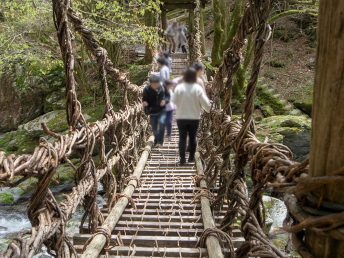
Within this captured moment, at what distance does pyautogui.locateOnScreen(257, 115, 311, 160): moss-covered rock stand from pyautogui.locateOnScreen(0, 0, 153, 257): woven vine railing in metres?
4.28

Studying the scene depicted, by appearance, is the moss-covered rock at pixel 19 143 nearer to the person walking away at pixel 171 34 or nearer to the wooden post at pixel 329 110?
the person walking away at pixel 171 34

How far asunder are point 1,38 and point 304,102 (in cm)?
818

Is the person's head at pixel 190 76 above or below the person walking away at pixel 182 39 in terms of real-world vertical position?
below

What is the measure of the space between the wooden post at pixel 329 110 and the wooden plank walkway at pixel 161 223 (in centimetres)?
177

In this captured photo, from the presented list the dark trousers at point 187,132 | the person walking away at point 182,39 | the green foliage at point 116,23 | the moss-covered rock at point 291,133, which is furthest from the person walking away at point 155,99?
the person walking away at point 182,39

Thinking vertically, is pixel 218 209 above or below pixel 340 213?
below

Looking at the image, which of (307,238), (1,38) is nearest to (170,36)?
(1,38)

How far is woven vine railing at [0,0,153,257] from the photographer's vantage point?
1.41 meters

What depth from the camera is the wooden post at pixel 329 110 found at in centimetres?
74

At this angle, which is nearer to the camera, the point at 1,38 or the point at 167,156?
the point at 167,156

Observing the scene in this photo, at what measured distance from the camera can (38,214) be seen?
1.57 metres

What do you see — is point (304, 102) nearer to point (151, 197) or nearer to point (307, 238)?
point (151, 197)

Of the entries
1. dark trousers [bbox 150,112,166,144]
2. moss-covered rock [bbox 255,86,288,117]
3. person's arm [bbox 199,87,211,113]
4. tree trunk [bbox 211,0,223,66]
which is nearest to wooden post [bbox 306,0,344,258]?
person's arm [bbox 199,87,211,113]

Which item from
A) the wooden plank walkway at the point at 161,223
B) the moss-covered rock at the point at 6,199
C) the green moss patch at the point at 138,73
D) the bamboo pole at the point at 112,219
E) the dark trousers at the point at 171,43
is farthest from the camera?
the dark trousers at the point at 171,43
